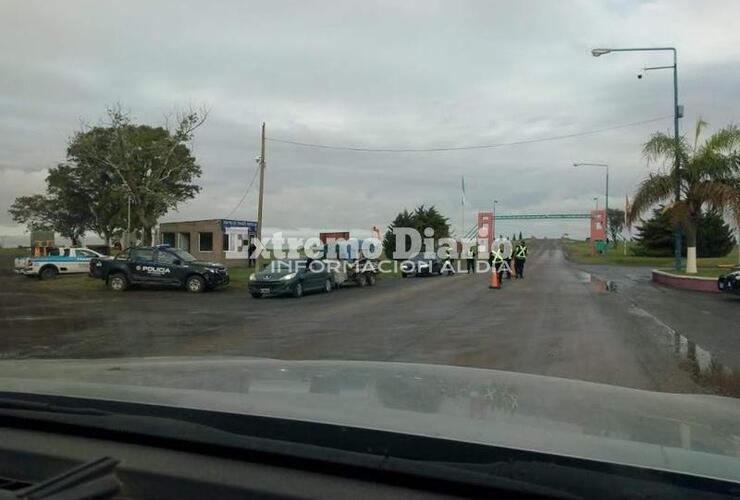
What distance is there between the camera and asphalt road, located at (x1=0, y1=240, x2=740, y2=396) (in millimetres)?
9359

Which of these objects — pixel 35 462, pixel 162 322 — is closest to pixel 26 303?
pixel 162 322

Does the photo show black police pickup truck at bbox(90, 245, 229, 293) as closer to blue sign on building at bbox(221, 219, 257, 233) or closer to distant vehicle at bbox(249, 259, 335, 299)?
distant vehicle at bbox(249, 259, 335, 299)

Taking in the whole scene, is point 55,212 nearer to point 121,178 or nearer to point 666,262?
point 121,178

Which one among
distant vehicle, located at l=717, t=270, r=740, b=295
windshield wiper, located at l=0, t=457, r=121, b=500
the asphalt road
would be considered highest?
windshield wiper, located at l=0, t=457, r=121, b=500

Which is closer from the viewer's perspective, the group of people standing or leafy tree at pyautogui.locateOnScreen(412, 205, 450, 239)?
the group of people standing

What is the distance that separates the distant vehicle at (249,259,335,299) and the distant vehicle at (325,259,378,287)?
3.69 ft

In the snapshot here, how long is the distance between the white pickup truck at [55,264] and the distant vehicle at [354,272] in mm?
12407

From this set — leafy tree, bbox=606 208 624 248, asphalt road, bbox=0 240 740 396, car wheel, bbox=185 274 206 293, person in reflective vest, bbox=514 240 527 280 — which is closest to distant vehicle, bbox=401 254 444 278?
person in reflective vest, bbox=514 240 527 280

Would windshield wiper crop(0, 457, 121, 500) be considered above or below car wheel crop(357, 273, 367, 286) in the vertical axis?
above

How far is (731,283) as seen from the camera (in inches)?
771

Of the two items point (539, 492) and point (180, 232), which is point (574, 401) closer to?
point (539, 492)

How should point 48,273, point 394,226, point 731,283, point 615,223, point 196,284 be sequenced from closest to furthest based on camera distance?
point 731,283 → point 196,284 → point 48,273 → point 394,226 → point 615,223

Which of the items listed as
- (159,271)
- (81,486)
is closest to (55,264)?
(159,271)

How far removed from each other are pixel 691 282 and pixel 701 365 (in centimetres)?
1670
